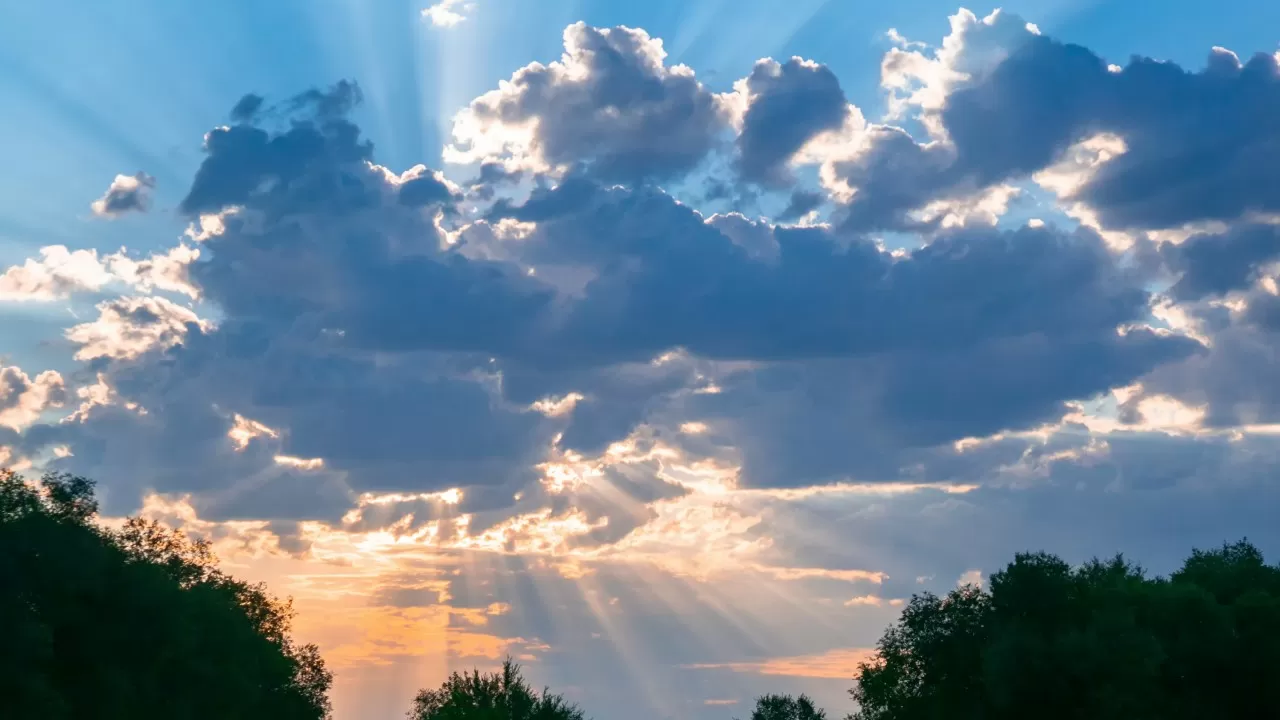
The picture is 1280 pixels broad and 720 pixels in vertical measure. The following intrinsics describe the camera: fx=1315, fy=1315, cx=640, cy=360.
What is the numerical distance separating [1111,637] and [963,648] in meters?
16.4

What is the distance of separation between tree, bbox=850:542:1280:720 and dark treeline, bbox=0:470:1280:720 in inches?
4.9

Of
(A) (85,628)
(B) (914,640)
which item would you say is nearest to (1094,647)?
(B) (914,640)

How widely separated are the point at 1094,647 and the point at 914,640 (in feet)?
70.6

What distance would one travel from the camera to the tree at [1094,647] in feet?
284

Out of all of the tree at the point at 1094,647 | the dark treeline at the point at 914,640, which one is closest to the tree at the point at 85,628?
the dark treeline at the point at 914,640

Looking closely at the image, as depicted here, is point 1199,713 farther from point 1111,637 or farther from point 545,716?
point 545,716

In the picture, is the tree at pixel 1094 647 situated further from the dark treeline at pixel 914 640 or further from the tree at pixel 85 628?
the tree at pixel 85 628

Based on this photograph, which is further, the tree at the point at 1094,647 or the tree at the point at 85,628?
the tree at the point at 1094,647

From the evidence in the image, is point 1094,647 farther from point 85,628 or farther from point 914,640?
point 85,628

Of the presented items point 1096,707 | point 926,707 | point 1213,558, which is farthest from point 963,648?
point 1213,558

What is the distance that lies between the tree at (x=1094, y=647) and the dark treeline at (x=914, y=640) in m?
0.13

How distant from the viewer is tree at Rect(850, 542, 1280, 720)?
3403 inches

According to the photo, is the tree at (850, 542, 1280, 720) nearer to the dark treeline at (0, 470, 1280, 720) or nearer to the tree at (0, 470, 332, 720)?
the dark treeline at (0, 470, 1280, 720)

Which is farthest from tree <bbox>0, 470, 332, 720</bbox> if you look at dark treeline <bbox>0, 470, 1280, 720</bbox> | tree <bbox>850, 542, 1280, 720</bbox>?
tree <bbox>850, 542, 1280, 720</bbox>
